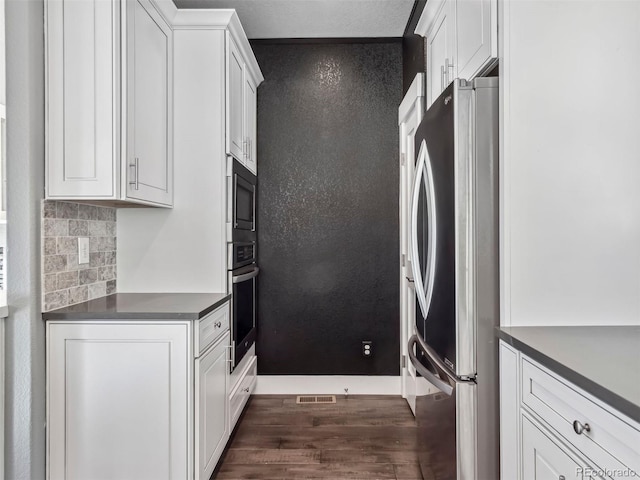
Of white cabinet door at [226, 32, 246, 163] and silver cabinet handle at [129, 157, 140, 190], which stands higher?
white cabinet door at [226, 32, 246, 163]

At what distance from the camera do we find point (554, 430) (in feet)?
3.51

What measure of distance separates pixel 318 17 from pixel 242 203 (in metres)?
1.38

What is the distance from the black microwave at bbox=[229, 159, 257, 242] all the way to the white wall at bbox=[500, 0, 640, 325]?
1.52 meters

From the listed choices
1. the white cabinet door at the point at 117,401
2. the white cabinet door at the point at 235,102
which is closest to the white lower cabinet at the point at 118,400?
the white cabinet door at the point at 117,401

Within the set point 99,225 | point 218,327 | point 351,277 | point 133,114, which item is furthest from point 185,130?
point 351,277

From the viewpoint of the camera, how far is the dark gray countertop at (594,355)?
33.7 inches

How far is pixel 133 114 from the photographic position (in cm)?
186

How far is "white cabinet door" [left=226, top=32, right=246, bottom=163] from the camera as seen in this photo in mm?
2369

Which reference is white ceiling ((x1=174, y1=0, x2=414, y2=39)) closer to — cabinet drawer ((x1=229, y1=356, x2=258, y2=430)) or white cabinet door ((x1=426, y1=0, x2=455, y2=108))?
white cabinet door ((x1=426, y1=0, x2=455, y2=108))

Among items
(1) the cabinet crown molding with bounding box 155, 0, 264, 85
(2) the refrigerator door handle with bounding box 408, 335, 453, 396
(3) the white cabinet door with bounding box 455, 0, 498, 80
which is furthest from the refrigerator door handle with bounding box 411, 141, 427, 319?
(1) the cabinet crown molding with bounding box 155, 0, 264, 85

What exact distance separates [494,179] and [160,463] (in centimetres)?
169

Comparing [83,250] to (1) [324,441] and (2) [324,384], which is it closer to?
(1) [324,441]

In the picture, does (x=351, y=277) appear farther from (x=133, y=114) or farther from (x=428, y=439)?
(x=133, y=114)

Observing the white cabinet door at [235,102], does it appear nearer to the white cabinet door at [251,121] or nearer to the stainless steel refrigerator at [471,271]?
the white cabinet door at [251,121]
